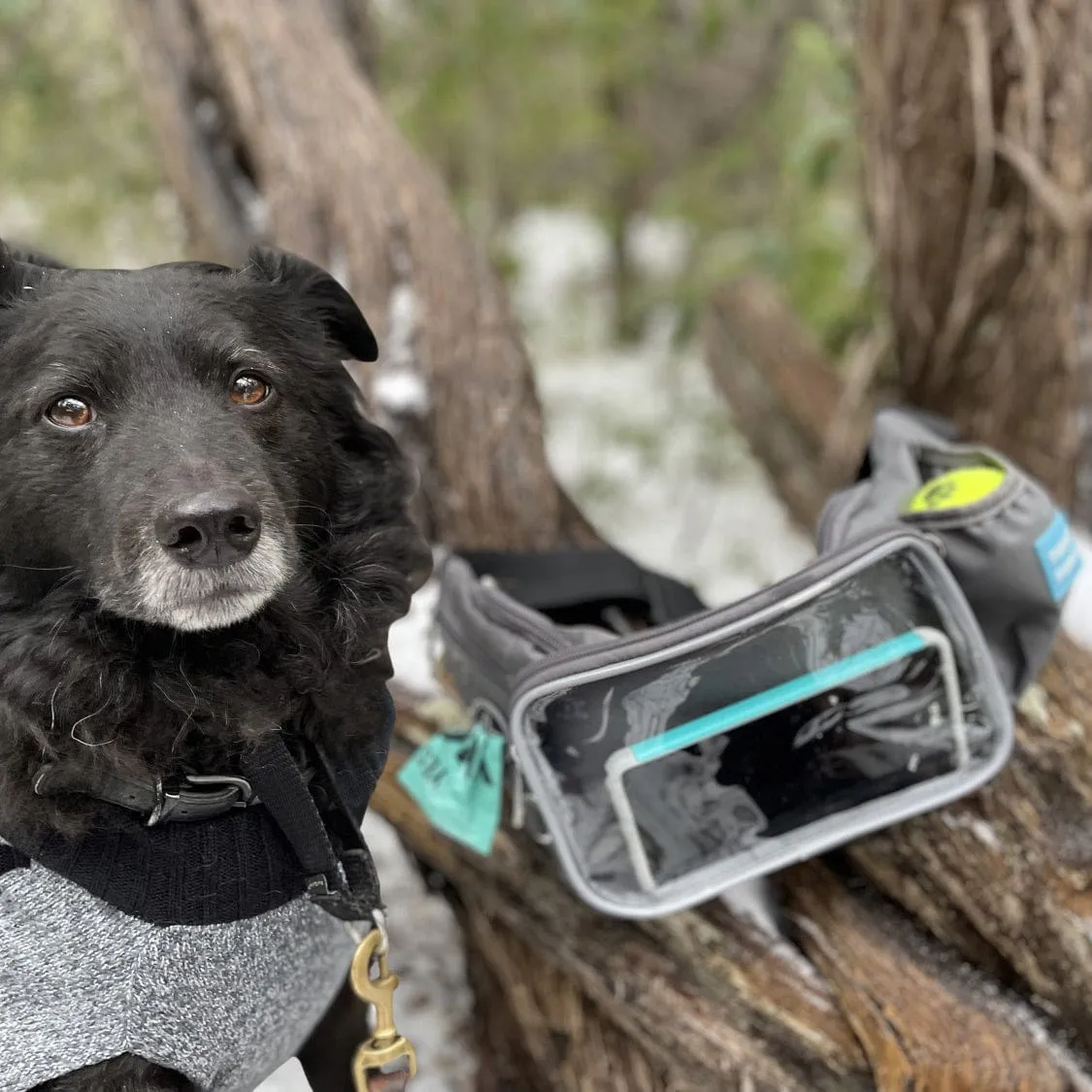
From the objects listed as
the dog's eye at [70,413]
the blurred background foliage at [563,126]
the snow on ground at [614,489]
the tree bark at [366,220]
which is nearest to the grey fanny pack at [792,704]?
the snow on ground at [614,489]

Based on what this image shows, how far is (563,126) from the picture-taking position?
568 cm

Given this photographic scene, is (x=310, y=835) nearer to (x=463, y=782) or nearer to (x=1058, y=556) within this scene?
(x=463, y=782)

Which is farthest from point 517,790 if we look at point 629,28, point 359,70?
point 629,28

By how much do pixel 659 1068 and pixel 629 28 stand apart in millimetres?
5091

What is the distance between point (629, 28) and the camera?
5.20m

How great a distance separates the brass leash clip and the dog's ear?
0.83 m

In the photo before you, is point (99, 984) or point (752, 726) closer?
point (99, 984)

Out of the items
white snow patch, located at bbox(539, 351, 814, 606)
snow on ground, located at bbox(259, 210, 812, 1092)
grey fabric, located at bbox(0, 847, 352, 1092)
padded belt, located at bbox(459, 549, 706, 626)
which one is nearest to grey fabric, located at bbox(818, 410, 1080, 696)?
padded belt, located at bbox(459, 549, 706, 626)

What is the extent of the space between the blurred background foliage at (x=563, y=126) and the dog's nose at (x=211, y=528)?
3.42 m

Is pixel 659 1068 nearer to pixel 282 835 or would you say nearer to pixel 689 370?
pixel 282 835

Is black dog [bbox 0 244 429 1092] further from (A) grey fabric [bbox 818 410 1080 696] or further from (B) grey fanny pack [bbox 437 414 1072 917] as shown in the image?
(A) grey fabric [bbox 818 410 1080 696]

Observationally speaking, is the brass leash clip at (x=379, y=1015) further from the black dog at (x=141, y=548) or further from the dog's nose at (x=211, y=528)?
the dog's nose at (x=211, y=528)

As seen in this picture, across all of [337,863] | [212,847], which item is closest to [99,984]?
[212,847]

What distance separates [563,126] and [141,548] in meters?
5.24
